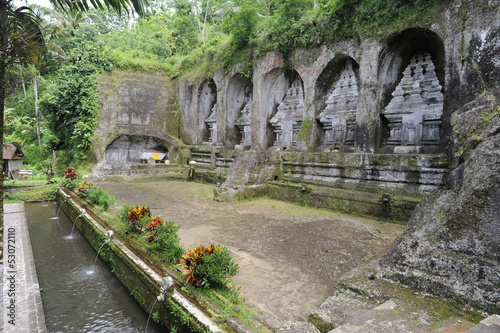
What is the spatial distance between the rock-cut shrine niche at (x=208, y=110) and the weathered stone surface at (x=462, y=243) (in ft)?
46.1

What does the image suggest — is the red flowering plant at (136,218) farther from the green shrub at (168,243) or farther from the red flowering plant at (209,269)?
the red flowering plant at (209,269)

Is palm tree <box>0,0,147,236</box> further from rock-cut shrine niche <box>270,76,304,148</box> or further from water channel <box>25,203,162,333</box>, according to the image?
rock-cut shrine niche <box>270,76,304,148</box>

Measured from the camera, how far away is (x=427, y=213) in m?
4.11

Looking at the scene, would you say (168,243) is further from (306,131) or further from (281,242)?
(306,131)

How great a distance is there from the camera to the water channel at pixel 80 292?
406 centimetres

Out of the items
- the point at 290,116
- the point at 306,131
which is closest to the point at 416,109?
the point at 306,131

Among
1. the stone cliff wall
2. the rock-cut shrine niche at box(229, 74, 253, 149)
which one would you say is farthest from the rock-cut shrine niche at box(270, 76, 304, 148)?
the stone cliff wall

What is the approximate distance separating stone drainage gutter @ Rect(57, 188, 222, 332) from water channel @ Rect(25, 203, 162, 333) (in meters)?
0.18

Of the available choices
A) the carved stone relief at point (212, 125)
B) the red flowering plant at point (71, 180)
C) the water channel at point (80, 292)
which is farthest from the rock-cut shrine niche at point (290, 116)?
the water channel at point (80, 292)

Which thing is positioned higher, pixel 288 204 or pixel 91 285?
pixel 288 204

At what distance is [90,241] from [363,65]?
29.0 feet

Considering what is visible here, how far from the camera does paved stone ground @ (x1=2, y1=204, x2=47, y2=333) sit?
3.24 metres

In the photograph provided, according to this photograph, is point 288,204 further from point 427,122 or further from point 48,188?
point 48,188

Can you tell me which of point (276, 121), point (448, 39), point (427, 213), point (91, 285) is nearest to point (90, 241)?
point (91, 285)
